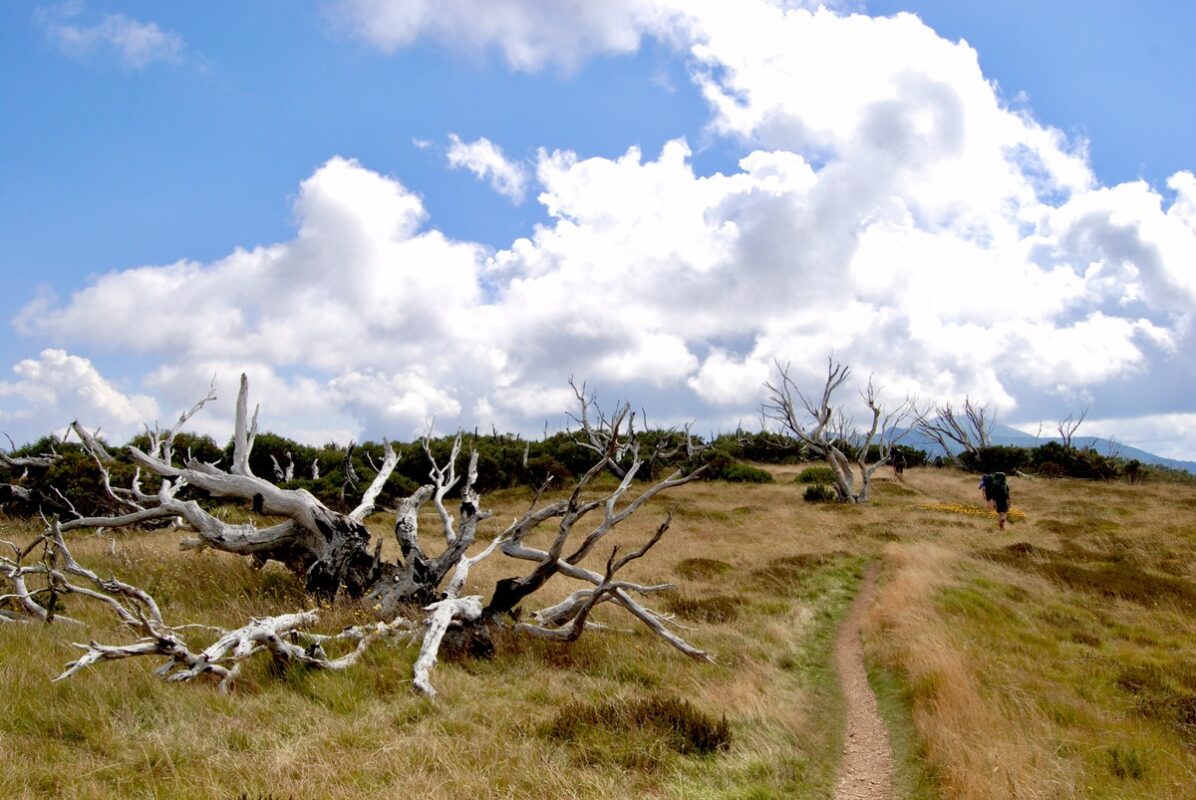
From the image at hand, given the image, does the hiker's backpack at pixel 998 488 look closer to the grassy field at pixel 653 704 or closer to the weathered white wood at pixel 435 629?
the grassy field at pixel 653 704

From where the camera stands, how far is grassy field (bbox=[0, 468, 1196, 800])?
5.32 m

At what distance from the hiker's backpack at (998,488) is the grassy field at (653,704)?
10289 mm

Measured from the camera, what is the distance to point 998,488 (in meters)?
25.7

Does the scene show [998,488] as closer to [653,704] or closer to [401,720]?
[653,704]

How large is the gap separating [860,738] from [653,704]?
2307 millimetres

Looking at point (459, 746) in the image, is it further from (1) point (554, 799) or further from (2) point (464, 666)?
(2) point (464, 666)

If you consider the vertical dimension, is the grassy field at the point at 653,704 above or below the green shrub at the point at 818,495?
below

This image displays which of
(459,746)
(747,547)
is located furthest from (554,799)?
(747,547)

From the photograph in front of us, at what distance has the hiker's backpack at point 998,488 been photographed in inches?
1002

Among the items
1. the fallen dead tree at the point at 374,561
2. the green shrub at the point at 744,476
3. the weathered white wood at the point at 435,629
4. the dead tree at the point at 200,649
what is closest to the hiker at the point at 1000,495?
the green shrub at the point at 744,476

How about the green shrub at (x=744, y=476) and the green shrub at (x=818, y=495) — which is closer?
the green shrub at (x=818, y=495)

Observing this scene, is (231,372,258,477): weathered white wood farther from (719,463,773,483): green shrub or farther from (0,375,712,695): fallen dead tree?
(719,463,773,483): green shrub

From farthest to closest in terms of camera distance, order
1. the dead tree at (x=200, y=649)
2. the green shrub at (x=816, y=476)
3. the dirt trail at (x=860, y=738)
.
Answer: the green shrub at (x=816, y=476) → the dead tree at (x=200, y=649) → the dirt trail at (x=860, y=738)

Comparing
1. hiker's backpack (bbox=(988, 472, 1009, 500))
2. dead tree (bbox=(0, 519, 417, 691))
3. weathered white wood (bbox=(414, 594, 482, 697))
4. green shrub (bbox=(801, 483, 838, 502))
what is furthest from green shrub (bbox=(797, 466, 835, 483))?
dead tree (bbox=(0, 519, 417, 691))
